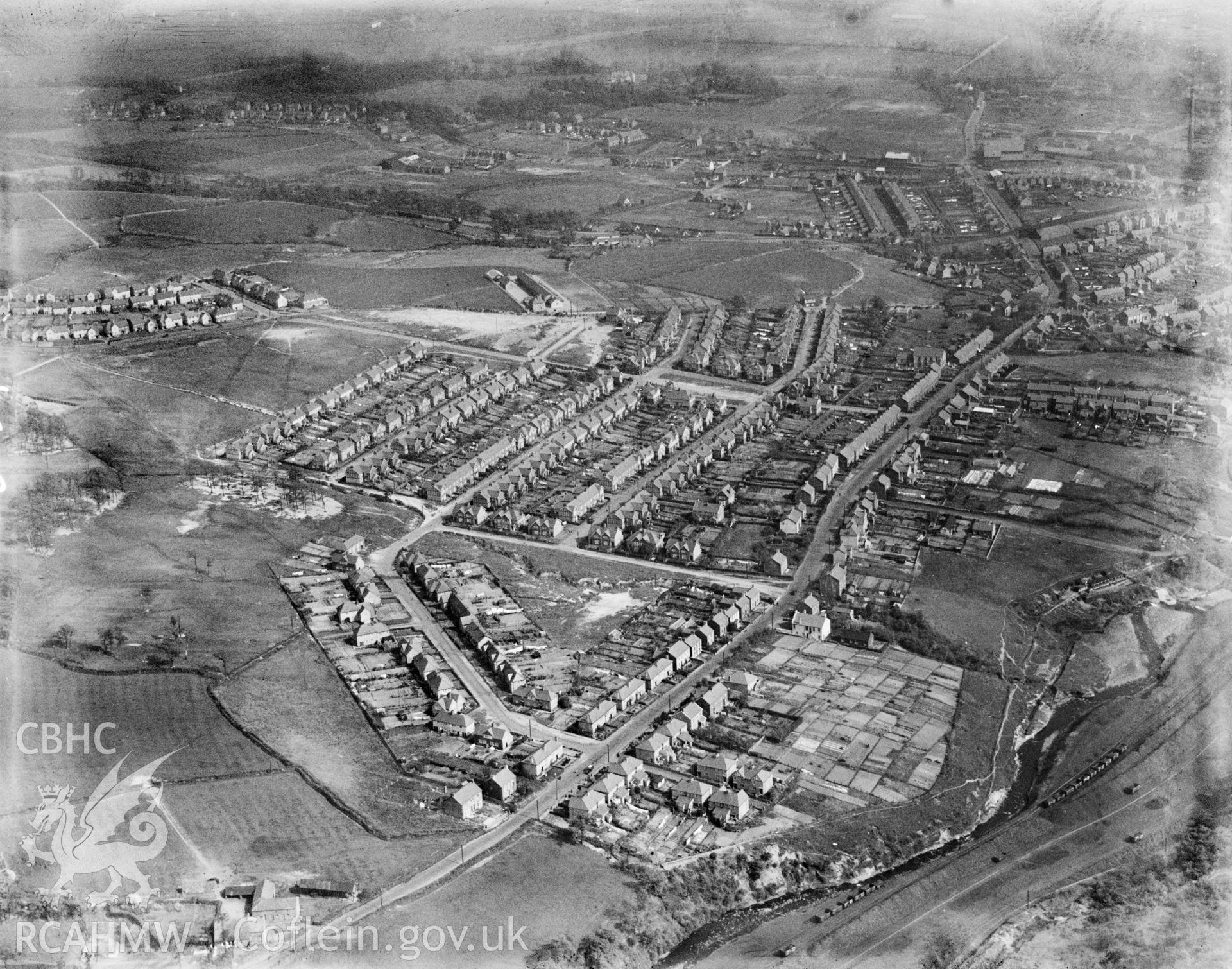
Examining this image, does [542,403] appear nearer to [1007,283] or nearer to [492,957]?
[1007,283]

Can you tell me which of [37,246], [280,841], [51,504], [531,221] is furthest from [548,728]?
[531,221]

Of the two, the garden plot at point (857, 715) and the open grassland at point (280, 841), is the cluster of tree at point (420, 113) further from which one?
the open grassland at point (280, 841)

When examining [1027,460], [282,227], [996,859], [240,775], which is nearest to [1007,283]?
[1027,460]

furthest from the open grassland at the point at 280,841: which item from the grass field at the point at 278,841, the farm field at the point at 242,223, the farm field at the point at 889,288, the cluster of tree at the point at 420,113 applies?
the cluster of tree at the point at 420,113

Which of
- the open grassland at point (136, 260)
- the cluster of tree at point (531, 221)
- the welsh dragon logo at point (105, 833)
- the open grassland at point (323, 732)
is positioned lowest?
the open grassland at point (136, 260)

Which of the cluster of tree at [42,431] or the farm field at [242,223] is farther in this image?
the farm field at [242,223]

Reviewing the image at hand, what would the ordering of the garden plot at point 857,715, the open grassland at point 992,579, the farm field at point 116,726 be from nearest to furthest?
the farm field at point 116,726
the garden plot at point 857,715
the open grassland at point 992,579

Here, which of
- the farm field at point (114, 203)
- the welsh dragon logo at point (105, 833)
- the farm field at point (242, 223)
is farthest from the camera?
the farm field at point (114, 203)
